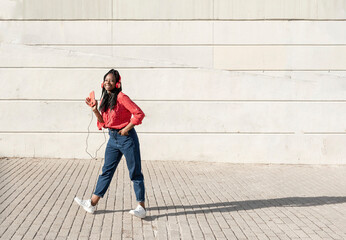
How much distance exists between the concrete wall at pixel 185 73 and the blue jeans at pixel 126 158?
443cm

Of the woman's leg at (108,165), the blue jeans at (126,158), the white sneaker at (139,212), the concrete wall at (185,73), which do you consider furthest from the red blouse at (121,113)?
the concrete wall at (185,73)

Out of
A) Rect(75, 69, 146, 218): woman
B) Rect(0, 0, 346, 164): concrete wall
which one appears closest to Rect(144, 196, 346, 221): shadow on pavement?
Rect(75, 69, 146, 218): woman

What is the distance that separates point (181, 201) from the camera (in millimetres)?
7258

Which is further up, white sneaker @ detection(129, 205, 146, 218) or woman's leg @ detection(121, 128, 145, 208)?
woman's leg @ detection(121, 128, 145, 208)

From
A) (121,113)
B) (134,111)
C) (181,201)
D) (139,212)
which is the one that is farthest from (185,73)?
(139,212)

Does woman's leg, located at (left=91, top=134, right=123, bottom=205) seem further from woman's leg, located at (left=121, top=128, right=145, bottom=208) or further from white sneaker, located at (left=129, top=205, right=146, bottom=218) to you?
white sneaker, located at (left=129, top=205, right=146, bottom=218)

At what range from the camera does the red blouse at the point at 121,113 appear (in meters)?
6.06

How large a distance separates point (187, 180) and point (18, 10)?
5208 millimetres

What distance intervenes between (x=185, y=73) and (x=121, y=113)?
15.5 ft

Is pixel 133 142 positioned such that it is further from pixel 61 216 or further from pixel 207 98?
pixel 207 98

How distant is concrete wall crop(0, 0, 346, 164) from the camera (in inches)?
421

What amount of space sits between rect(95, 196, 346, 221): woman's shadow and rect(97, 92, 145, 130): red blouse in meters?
1.21

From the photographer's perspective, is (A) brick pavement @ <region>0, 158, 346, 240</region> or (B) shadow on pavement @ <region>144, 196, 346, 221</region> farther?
(B) shadow on pavement @ <region>144, 196, 346, 221</region>

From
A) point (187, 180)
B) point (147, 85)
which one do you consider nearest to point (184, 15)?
point (147, 85)
